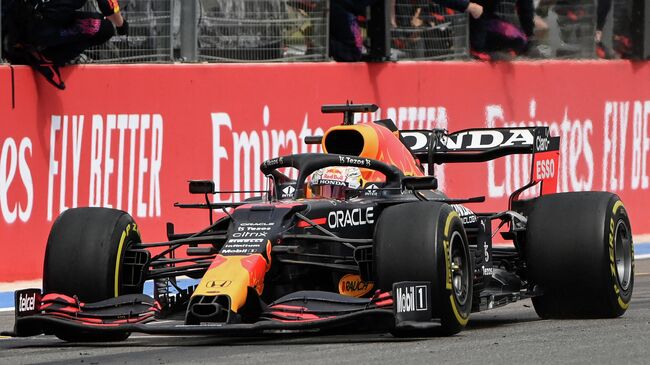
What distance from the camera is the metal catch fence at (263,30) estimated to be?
651 inches

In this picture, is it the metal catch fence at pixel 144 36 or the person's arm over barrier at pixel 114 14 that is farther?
the metal catch fence at pixel 144 36

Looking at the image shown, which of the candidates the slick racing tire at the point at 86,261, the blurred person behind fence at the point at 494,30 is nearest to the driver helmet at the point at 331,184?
the slick racing tire at the point at 86,261

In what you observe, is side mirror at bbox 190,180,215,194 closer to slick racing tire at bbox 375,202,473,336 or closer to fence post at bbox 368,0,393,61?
slick racing tire at bbox 375,202,473,336

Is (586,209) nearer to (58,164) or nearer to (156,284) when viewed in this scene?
(156,284)

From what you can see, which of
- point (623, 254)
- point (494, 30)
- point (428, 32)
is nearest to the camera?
point (623, 254)

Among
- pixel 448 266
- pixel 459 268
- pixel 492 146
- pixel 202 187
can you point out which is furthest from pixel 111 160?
pixel 448 266

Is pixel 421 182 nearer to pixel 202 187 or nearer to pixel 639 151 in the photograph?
pixel 202 187

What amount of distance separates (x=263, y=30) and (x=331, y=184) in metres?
6.10

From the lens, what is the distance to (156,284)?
10.3 meters

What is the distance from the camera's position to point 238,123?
53.5 feet

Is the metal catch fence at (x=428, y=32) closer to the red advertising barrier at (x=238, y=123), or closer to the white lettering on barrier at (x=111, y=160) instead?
the red advertising barrier at (x=238, y=123)

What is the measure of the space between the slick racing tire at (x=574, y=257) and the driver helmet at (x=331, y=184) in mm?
1320

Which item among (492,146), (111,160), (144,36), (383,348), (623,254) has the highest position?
(144,36)

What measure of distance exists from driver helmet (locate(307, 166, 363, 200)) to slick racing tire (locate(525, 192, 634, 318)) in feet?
4.33
